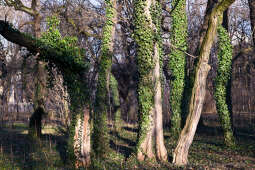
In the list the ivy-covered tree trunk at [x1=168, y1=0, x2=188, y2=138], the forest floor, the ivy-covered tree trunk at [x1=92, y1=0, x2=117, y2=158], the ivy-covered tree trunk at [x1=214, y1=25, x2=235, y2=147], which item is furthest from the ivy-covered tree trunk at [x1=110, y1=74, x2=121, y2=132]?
the ivy-covered tree trunk at [x1=214, y1=25, x2=235, y2=147]

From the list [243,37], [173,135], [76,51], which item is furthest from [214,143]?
[243,37]

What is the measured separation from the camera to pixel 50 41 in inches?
350

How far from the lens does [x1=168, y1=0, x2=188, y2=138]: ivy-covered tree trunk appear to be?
1577 cm

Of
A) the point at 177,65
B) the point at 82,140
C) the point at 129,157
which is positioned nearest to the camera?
the point at 82,140

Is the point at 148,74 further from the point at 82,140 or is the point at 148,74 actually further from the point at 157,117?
the point at 82,140

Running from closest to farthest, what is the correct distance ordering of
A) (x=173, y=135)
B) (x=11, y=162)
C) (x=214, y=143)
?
1. (x=11, y=162)
2. (x=214, y=143)
3. (x=173, y=135)

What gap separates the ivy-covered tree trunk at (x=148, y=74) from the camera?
10109mm

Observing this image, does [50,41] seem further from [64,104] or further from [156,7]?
[64,104]

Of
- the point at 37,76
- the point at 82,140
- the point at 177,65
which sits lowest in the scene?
the point at 82,140

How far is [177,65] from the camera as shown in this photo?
52.1 ft

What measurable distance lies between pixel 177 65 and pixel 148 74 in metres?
6.11

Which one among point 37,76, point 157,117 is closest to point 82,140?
point 157,117

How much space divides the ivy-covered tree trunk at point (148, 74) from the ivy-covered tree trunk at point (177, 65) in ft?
18.2

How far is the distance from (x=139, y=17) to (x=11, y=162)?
269 inches
